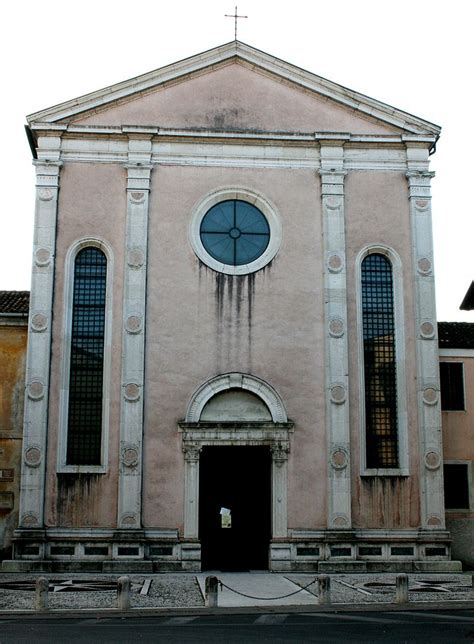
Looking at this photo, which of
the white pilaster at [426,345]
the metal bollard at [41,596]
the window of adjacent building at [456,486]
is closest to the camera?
the metal bollard at [41,596]

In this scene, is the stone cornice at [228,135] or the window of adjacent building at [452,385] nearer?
the stone cornice at [228,135]

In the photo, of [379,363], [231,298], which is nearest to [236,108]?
[231,298]

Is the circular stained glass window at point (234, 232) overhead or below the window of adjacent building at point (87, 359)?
overhead

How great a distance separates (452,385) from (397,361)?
2.61m

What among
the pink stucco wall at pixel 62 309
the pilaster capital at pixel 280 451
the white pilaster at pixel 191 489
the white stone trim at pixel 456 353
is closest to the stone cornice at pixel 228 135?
the pink stucco wall at pixel 62 309

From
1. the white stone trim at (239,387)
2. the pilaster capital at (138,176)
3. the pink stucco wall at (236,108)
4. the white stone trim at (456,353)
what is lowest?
the white stone trim at (239,387)

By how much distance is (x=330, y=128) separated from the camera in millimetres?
28234

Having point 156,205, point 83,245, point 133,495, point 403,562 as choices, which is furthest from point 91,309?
point 403,562

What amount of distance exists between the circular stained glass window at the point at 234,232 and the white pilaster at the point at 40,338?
4653 millimetres

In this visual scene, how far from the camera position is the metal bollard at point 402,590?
19141 mm

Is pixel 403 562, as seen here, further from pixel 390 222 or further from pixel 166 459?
pixel 390 222

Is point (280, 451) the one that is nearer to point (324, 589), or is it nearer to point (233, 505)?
point (233, 505)

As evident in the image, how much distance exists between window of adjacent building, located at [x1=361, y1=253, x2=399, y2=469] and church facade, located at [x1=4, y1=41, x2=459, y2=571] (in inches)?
2.6

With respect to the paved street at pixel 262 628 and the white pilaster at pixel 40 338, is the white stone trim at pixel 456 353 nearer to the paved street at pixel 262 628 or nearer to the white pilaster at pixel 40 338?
the paved street at pixel 262 628
